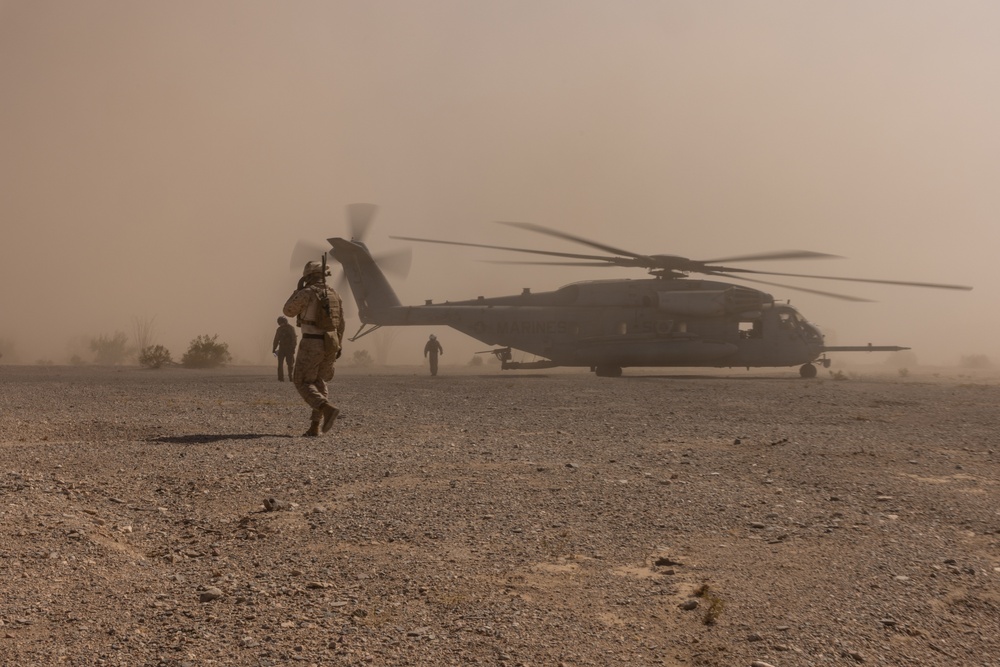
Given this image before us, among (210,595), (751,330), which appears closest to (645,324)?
(751,330)

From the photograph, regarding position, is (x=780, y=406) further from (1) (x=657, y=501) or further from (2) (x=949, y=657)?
(2) (x=949, y=657)

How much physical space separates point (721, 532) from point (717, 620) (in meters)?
1.64

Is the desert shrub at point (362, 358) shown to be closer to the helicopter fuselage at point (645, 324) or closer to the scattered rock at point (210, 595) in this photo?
the helicopter fuselage at point (645, 324)

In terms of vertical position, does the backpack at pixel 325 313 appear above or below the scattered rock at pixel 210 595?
above

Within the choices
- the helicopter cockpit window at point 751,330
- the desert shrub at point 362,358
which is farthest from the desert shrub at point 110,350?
the helicopter cockpit window at point 751,330

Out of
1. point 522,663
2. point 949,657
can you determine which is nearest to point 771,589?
point 949,657

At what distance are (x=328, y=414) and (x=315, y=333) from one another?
1037mm

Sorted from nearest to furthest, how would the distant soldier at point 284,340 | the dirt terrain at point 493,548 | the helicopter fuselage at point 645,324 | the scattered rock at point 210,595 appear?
the dirt terrain at point 493,548 < the scattered rock at point 210,595 < the distant soldier at point 284,340 < the helicopter fuselage at point 645,324

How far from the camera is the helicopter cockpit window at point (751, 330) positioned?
994 inches

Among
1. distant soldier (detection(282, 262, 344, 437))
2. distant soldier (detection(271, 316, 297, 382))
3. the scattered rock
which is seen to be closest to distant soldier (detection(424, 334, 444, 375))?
distant soldier (detection(271, 316, 297, 382))

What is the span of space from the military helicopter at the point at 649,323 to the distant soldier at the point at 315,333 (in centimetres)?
1515

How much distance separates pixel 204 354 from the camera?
36781mm

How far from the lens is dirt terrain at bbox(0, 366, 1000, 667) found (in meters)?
3.72

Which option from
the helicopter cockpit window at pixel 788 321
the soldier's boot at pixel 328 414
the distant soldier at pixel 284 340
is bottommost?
the soldier's boot at pixel 328 414
